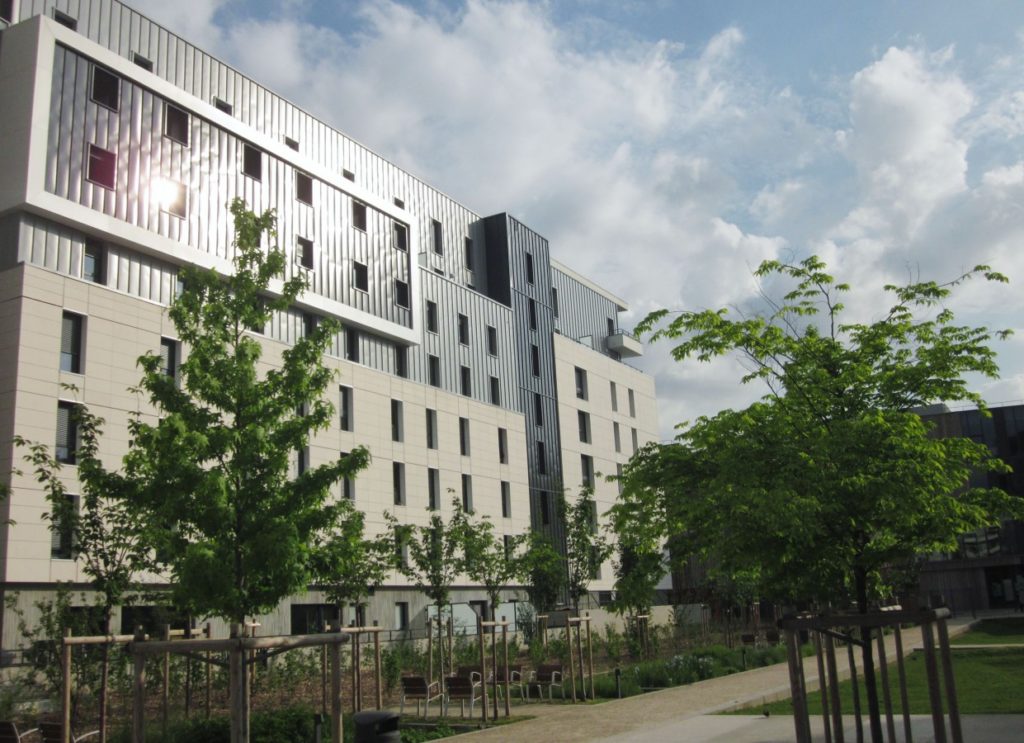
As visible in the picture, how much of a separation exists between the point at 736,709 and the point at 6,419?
68.0 ft

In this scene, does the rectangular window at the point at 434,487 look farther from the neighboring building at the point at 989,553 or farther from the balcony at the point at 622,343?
the neighboring building at the point at 989,553

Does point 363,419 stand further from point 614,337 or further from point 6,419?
point 614,337

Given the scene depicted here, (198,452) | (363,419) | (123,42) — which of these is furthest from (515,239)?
(198,452)

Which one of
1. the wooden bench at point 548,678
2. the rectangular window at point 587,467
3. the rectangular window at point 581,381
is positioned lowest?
the wooden bench at point 548,678

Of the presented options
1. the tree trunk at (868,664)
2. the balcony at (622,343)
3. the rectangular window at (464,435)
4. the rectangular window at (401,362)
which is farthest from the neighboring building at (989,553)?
the tree trunk at (868,664)

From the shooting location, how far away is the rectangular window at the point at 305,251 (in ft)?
125

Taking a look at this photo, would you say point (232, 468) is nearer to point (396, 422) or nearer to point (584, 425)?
point (396, 422)

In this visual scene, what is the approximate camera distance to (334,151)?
4319 cm

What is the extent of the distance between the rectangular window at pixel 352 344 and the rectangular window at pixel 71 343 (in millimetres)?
13198

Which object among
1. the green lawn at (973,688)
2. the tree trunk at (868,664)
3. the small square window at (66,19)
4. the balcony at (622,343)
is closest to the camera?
the tree trunk at (868,664)

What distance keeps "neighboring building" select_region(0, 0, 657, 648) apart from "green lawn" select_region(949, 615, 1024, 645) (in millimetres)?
20646

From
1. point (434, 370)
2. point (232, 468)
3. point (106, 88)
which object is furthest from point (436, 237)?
point (232, 468)

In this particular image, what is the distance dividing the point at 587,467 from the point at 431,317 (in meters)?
17.8

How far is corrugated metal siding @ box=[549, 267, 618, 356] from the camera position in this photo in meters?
61.2
